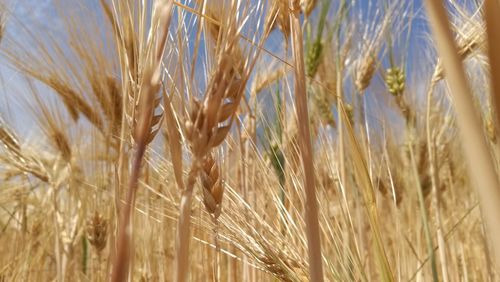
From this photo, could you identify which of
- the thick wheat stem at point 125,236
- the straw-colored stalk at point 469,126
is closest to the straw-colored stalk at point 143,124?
the thick wheat stem at point 125,236

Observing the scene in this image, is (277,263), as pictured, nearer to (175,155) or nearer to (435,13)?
(175,155)

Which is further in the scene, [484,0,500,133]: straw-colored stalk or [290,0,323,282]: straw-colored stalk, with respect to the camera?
[290,0,323,282]: straw-colored stalk

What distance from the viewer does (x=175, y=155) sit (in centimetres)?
48

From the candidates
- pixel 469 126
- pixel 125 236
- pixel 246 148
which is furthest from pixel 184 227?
pixel 246 148

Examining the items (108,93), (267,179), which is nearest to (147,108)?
(267,179)

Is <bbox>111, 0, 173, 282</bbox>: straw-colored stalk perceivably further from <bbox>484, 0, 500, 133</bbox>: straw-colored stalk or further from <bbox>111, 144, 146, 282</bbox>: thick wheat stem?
<bbox>484, 0, 500, 133</bbox>: straw-colored stalk

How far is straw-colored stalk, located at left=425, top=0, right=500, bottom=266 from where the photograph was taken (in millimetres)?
228

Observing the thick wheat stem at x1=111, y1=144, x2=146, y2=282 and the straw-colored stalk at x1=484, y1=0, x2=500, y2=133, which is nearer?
the straw-colored stalk at x1=484, y1=0, x2=500, y2=133

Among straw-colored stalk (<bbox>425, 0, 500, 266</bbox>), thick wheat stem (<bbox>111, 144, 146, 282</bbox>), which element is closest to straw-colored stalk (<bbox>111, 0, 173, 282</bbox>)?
thick wheat stem (<bbox>111, 144, 146, 282</bbox>)

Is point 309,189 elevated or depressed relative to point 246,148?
depressed

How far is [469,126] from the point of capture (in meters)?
0.23

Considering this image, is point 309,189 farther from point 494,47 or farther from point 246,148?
point 246,148

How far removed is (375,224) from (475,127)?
16.3 inches

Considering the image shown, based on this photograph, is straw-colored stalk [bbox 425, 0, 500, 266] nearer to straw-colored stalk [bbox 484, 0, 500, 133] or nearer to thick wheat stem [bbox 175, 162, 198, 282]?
straw-colored stalk [bbox 484, 0, 500, 133]
